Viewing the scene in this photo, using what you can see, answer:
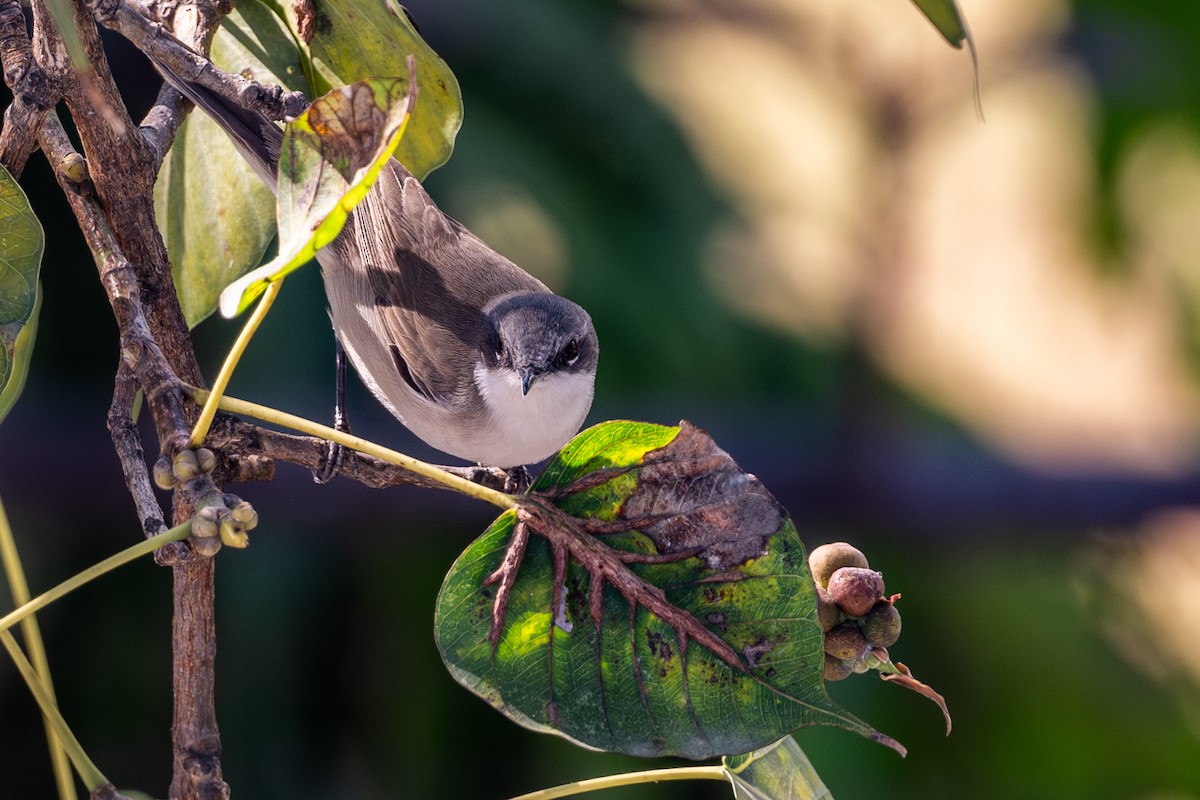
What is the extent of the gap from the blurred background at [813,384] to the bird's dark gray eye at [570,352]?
0.74 m

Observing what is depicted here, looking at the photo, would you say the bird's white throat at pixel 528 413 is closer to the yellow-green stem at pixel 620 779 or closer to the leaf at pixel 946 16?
the yellow-green stem at pixel 620 779

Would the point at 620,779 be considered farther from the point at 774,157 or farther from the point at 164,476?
the point at 774,157

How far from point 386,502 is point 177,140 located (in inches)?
44.8

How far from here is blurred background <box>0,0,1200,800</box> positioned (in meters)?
2.01

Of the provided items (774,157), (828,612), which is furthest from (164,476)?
(774,157)

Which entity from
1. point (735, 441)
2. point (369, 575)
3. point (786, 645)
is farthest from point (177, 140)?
point (735, 441)

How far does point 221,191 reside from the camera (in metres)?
0.98

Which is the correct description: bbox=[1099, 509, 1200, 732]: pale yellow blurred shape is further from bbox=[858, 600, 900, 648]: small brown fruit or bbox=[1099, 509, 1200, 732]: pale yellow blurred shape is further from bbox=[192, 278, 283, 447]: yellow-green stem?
bbox=[192, 278, 283, 447]: yellow-green stem

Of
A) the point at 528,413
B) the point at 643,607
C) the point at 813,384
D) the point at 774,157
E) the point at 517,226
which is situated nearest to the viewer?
the point at 643,607

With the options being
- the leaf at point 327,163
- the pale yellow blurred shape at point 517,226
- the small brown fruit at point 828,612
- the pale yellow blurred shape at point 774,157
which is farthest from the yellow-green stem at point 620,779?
the pale yellow blurred shape at point 774,157

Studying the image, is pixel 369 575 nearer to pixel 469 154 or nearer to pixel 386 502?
pixel 386 502

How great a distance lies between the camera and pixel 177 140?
39.7 inches

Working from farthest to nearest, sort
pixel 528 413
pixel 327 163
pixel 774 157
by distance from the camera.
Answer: pixel 774 157
pixel 528 413
pixel 327 163

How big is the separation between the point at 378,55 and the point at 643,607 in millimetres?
481
